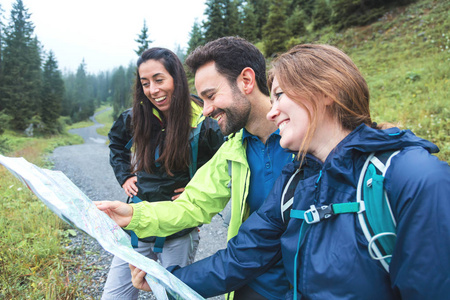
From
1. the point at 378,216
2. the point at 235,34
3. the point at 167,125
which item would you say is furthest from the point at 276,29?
the point at 378,216

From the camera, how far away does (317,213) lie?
113cm

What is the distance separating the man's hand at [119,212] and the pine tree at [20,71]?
40.0 m

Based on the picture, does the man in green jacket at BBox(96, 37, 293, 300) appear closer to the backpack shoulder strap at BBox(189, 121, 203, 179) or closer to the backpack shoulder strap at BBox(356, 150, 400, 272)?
the backpack shoulder strap at BBox(189, 121, 203, 179)

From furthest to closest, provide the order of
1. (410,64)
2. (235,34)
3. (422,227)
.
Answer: (235,34) < (410,64) < (422,227)

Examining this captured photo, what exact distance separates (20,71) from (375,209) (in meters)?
47.8

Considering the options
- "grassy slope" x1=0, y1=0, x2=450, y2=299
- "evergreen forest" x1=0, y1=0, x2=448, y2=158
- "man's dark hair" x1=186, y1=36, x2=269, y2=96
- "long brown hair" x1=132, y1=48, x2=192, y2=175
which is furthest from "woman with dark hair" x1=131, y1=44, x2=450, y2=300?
"evergreen forest" x1=0, y1=0, x2=448, y2=158

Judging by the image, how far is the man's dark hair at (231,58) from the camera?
79.9 inches

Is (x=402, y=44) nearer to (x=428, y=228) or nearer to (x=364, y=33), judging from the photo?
(x=364, y=33)

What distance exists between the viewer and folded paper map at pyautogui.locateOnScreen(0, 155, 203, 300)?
1135 mm

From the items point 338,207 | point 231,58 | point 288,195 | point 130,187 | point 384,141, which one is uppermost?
point 231,58

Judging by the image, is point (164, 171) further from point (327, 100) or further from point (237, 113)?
point (327, 100)

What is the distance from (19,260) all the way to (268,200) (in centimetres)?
387

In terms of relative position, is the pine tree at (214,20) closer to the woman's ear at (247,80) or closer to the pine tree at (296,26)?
the pine tree at (296,26)

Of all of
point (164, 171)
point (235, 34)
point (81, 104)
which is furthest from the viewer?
point (81, 104)
